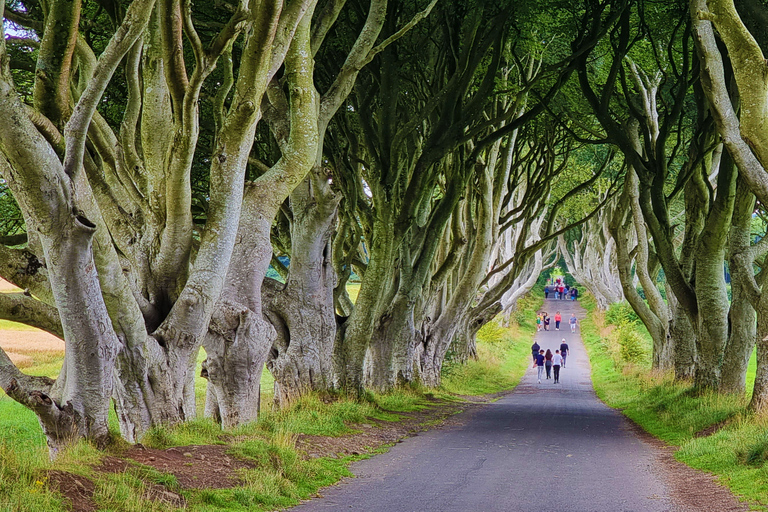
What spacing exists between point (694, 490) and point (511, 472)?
1.98m

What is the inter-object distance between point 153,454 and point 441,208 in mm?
10641

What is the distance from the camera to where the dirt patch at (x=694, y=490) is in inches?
302

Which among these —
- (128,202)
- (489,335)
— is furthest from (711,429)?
(489,335)

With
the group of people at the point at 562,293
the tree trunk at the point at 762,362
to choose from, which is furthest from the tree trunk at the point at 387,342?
the group of people at the point at 562,293

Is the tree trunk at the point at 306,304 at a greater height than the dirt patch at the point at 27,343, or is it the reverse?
the tree trunk at the point at 306,304

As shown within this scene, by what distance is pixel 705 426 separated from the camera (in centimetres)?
1327

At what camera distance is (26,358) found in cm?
3441

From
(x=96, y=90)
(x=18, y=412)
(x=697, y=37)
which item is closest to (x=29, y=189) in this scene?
(x=96, y=90)

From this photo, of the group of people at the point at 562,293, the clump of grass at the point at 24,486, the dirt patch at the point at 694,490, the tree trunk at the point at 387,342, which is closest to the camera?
the clump of grass at the point at 24,486

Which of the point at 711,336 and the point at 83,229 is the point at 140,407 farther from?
the point at 711,336

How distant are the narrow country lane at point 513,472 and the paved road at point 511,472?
0.01 metres

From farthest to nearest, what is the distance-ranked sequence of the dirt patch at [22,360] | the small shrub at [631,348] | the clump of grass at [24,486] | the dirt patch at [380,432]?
the small shrub at [631,348]
the dirt patch at [22,360]
the dirt patch at [380,432]
the clump of grass at [24,486]

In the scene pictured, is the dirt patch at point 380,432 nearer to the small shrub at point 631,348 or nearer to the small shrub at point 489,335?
the small shrub at point 631,348

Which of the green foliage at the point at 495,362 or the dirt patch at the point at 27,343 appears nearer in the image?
the green foliage at the point at 495,362
